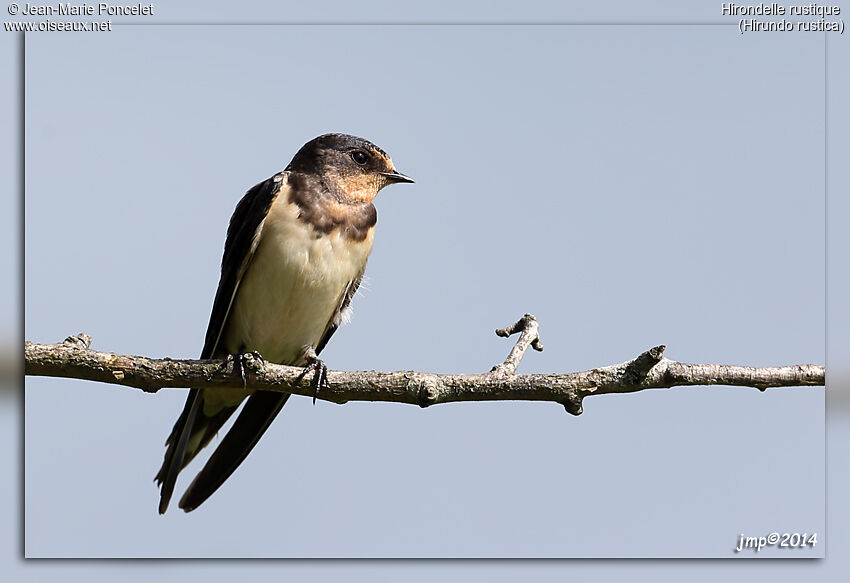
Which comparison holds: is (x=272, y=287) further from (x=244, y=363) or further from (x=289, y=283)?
(x=244, y=363)

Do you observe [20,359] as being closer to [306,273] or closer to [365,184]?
[306,273]

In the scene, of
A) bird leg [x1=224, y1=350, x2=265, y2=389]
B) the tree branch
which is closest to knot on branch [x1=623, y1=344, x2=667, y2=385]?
the tree branch

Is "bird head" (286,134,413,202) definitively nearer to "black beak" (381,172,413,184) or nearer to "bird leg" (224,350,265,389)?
"black beak" (381,172,413,184)

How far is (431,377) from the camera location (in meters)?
4.25

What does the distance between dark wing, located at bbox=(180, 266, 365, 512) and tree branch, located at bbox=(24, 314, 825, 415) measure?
5.19 ft

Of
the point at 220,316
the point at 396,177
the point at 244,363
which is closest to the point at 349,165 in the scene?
the point at 396,177

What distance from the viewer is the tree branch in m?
4.04

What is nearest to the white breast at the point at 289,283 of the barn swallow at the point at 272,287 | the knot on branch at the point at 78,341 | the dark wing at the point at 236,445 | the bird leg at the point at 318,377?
the barn swallow at the point at 272,287

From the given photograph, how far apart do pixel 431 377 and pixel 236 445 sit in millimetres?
2245

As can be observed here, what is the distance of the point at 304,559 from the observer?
4609 millimetres

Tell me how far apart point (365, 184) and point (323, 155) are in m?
0.34

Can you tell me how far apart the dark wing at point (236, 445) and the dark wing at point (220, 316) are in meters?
0.11

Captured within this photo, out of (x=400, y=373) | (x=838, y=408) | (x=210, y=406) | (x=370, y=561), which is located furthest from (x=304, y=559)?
(x=838, y=408)

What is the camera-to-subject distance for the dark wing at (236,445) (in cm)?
590
